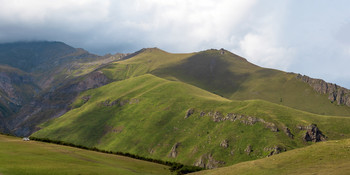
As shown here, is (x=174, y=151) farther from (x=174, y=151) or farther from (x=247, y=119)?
(x=247, y=119)

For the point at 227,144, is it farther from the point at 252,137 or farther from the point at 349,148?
the point at 349,148

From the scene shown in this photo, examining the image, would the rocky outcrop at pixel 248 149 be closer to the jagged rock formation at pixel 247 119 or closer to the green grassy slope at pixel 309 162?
the jagged rock formation at pixel 247 119

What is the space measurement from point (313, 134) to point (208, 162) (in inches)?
2360

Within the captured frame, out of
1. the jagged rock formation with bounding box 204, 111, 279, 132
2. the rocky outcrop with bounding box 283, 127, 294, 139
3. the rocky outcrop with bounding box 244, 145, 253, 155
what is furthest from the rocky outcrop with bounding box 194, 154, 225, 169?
the rocky outcrop with bounding box 283, 127, 294, 139

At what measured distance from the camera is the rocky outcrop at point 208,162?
162 m

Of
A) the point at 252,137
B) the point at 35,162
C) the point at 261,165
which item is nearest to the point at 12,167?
the point at 35,162

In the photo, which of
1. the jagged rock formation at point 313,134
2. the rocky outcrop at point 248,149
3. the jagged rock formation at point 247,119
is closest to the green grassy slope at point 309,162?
the rocky outcrop at point 248,149

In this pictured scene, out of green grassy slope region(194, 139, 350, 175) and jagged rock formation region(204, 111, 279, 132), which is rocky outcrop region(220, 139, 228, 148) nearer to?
jagged rock formation region(204, 111, 279, 132)

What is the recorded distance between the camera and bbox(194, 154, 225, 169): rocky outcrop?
162 m

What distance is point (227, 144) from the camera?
172 metres

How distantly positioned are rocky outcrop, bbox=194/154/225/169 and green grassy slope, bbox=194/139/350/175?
366ft

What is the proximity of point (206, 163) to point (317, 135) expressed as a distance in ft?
208

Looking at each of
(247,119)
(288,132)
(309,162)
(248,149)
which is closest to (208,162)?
(248,149)

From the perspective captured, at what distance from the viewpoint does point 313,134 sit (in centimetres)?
16288
